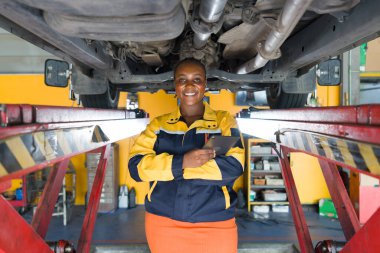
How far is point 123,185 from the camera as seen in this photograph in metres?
6.36

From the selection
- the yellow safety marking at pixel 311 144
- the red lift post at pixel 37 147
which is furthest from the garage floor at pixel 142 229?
the yellow safety marking at pixel 311 144

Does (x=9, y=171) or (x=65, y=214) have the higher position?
(x=9, y=171)

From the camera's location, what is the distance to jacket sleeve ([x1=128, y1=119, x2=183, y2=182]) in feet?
5.05

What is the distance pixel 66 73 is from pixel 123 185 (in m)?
3.86

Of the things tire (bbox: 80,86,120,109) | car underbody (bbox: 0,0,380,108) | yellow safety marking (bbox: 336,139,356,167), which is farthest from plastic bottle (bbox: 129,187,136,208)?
yellow safety marking (bbox: 336,139,356,167)

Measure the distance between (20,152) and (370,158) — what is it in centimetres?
91

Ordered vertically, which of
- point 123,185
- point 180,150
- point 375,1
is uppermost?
point 375,1

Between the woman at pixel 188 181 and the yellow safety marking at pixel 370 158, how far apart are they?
29.3 inches

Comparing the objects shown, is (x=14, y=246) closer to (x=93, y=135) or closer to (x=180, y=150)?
(x=93, y=135)

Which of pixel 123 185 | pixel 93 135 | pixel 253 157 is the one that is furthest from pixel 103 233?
pixel 93 135

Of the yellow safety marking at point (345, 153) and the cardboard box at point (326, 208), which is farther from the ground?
the yellow safety marking at point (345, 153)

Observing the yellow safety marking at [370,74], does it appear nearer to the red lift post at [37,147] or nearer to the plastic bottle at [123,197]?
the plastic bottle at [123,197]

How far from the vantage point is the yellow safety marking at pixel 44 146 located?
93 cm

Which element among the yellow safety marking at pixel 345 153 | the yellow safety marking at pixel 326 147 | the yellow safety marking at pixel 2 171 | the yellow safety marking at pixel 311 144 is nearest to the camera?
the yellow safety marking at pixel 2 171
